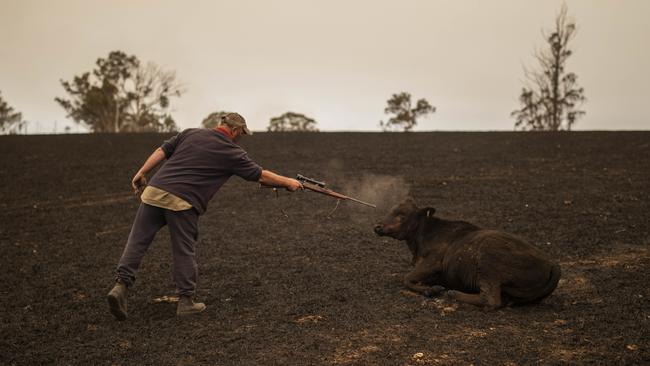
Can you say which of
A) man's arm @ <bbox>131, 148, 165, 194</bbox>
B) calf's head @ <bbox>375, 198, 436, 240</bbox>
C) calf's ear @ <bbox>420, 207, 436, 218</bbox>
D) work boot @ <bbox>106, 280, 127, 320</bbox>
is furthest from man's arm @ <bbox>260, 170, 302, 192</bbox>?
calf's ear @ <bbox>420, 207, 436, 218</bbox>

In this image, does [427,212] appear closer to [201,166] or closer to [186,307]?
[201,166]

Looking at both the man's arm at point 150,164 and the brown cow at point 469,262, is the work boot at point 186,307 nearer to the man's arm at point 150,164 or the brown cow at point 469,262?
the man's arm at point 150,164

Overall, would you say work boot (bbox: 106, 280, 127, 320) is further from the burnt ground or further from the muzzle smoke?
the muzzle smoke

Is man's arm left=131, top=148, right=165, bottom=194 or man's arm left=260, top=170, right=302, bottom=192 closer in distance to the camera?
man's arm left=131, top=148, right=165, bottom=194

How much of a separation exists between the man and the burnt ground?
519 mm

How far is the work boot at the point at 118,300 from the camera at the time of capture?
681cm

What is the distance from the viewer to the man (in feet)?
22.9

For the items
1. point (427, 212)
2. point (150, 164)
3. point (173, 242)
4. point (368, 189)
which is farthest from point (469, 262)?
point (368, 189)

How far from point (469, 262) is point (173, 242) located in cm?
359

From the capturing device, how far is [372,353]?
567 cm

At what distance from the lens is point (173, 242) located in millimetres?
7082

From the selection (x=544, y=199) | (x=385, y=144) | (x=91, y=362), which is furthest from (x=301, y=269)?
(x=385, y=144)

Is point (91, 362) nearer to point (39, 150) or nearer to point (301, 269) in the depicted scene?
point (301, 269)

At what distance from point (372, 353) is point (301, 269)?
13.0ft
